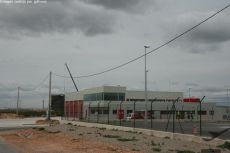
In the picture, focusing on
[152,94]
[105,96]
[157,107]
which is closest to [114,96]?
[105,96]

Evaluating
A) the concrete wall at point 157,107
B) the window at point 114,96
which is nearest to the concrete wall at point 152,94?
the window at point 114,96

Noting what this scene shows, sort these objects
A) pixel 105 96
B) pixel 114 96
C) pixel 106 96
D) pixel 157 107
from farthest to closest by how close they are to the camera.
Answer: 1. pixel 114 96
2. pixel 106 96
3. pixel 105 96
4. pixel 157 107

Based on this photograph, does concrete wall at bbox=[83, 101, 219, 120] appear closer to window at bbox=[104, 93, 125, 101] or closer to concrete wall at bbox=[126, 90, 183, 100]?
window at bbox=[104, 93, 125, 101]

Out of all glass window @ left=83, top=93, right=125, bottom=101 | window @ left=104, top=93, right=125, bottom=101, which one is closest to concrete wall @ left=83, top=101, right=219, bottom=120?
glass window @ left=83, top=93, right=125, bottom=101

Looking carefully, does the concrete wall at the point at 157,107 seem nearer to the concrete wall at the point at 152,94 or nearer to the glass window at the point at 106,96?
the glass window at the point at 106,96

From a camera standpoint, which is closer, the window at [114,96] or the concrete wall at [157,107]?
the concrete wall at [157,107]

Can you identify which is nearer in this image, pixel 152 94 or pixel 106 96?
pixel 106 96

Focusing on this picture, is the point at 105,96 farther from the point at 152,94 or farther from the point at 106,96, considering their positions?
the point at 152,94

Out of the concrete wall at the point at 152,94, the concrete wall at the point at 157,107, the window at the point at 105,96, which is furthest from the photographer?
the concrete wall at the point at 152,94

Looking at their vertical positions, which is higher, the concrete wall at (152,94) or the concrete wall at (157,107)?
the concrete wall at (152,94)

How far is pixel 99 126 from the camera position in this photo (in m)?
46.0

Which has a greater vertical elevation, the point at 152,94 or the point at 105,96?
the point at 152,94

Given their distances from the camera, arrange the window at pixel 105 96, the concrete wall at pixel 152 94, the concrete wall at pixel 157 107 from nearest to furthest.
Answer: the concrete wall at pixel 157 107 < the window at pixel 105 96 < the concrete wall at pixel 152 94

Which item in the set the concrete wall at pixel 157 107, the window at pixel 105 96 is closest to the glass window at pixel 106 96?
the window at pixel 105 96
